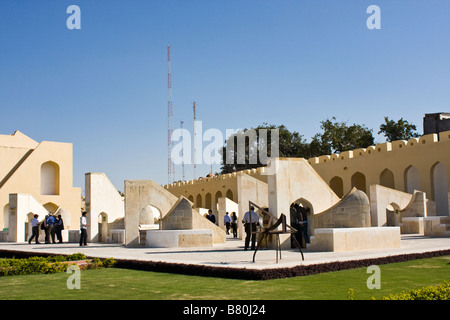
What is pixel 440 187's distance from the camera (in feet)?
93.9

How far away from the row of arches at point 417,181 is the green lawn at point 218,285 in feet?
66.3

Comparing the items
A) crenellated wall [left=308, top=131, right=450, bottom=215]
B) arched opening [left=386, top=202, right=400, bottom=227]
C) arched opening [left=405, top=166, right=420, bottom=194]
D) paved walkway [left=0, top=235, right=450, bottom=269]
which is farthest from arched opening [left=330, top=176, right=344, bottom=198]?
paved walkway [left=0, top=235, right=450, bottom=269]

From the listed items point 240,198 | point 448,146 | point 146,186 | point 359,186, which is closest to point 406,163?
point 448,146

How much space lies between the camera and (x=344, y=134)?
45875 millimetres

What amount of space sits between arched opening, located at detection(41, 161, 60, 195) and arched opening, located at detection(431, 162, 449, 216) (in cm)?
2545

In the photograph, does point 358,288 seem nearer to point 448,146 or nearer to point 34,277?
point 34,277

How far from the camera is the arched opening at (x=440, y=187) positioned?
28241 mm

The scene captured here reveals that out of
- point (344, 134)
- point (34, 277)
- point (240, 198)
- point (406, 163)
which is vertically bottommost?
point (34, 277)

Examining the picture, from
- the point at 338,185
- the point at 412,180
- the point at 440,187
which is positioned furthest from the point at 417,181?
the point at 338,185

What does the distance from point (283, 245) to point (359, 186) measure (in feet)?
68.0

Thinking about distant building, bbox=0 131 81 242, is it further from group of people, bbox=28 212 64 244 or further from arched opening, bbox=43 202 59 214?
group of people, bbox=28 212 64 244

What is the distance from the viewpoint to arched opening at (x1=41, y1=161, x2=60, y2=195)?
36.8m

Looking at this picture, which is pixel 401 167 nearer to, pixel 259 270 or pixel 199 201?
pixel 259 270

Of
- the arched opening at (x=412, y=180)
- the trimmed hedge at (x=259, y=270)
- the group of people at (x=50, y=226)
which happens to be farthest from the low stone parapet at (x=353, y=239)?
the arched opening at (x=412, y=180)
